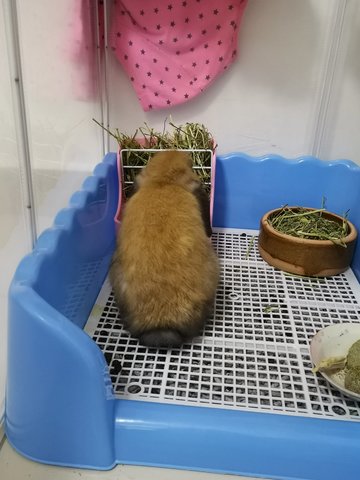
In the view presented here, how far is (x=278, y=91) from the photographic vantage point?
1.49 meters

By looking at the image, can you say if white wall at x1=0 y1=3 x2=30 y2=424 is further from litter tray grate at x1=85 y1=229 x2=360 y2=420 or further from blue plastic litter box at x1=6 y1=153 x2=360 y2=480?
litter tray grate at x1=85 y1=229 x2=360 y2=420

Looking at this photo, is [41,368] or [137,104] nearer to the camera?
[41,368]

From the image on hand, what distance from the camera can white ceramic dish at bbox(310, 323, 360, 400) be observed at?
37.2 inches

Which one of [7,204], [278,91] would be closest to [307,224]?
[278,91]

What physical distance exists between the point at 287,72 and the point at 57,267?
3.33ft

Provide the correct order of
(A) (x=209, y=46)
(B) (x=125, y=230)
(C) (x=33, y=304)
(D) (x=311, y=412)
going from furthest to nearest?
1. (A) (x=209, y=46)
2. (B) (x=125, y=230)
3. (D) (x=311, y=412)
4. (C) (x=33, y=304)

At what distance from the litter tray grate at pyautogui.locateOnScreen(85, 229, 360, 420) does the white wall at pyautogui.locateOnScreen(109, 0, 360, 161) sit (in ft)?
1.61

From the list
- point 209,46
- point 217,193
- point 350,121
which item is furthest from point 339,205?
point 209,46

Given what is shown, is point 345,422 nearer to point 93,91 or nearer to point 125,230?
point 125,230

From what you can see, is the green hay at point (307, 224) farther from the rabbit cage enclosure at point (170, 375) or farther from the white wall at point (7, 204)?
the white wall at point (7, 204)

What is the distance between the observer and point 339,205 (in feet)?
4.89

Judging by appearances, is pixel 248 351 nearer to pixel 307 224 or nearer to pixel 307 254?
pixel 307 254

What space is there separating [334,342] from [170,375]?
374 mm

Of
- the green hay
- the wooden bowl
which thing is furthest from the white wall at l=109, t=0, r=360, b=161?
the wooden bowl
